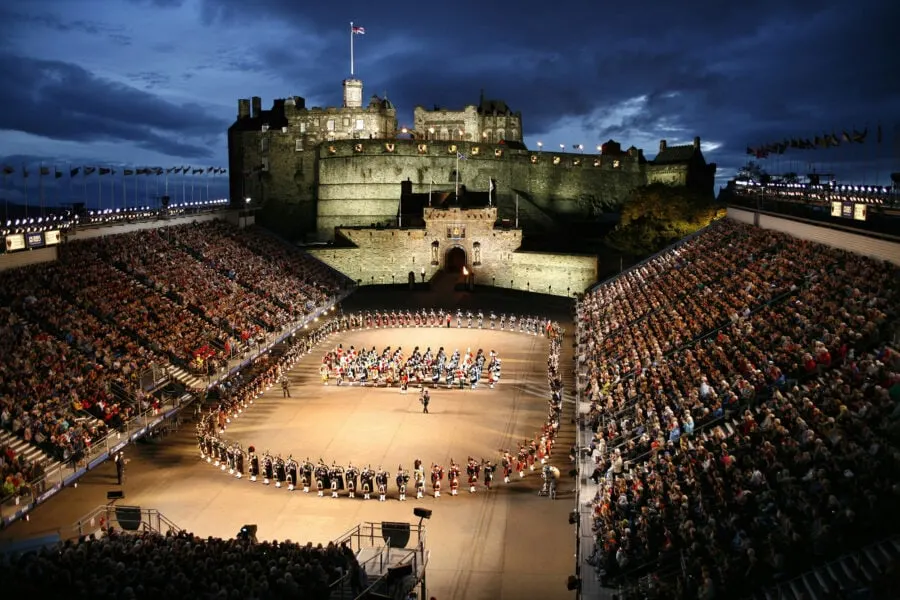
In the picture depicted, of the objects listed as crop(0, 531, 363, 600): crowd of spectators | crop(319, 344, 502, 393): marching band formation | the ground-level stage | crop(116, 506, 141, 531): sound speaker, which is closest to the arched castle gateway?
Result: crop(319, 344, 502, 393): marching band formation

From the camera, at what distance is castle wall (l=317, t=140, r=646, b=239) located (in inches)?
2872

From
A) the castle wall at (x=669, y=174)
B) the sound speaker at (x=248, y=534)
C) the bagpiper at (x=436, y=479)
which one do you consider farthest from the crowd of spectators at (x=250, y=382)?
the castle wall at (x=669, y=174)

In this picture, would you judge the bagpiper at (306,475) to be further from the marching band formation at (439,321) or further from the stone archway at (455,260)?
the stone archway at (455,260)

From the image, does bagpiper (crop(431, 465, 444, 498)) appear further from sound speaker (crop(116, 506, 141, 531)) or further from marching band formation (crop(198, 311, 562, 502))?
sound speaker (crop(116, 506, 141, 531))

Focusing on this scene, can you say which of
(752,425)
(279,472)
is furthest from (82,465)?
(752,425)

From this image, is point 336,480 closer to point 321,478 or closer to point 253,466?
point 321,478

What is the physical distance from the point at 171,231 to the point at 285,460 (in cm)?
2827

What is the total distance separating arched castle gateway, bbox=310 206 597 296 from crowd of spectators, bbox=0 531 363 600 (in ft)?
149

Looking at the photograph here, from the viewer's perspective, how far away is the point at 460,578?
58.1ft

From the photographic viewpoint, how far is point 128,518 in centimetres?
1852

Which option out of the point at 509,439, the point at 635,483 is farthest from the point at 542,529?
the point at 509,439

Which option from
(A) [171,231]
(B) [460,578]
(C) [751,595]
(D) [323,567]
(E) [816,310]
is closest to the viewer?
(C) [751,595]

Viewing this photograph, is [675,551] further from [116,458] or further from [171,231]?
[171,231]

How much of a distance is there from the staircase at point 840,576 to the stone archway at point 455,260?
5024 centimetres
